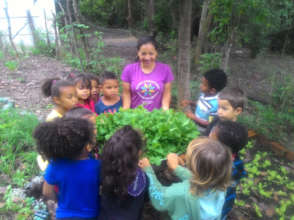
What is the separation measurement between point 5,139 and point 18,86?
2.60 metres

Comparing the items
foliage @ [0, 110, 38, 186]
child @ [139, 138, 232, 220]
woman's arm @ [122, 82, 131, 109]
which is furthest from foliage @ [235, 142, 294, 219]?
foliage @ [0, 110, 38, 186]

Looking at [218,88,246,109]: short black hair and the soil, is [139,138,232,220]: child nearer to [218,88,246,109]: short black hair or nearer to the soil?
the soil

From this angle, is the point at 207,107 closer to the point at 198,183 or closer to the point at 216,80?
the point at 216,80

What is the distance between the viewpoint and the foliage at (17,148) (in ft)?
9.41

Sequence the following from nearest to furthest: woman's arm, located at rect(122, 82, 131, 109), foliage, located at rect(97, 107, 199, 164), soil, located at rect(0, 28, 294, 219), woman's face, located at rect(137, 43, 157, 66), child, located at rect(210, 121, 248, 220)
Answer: foliage, located at rect(97, 107, 199, 164) → child, located at rect(210, 121, 248, 220) → woman's face, located at rect(137, 43, 157, 66) → woman's arm, located at rect(122, 82, 131, 109) → soil, located at rect(0, 28, 294, 219)

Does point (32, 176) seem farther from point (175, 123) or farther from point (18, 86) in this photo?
point (18, 86)

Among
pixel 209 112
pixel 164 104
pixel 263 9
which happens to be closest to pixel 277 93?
pixel 263 9

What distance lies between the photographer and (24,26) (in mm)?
7457

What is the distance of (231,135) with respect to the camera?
1.76 meters

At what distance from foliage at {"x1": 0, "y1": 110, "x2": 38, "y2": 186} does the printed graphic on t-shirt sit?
1.65 m

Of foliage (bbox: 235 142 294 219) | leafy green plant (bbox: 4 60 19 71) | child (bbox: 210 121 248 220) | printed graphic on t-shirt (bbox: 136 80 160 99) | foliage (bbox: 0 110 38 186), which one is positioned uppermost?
printed graphic on t-shirt (bbox: 136 80 160 99)

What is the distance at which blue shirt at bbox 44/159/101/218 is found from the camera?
5.07 feet

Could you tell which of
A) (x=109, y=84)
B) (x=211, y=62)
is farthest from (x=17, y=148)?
(x=211, y=62)

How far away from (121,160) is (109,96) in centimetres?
157
